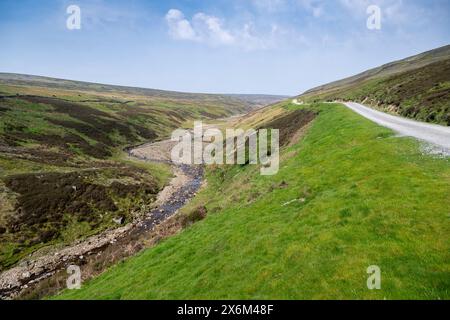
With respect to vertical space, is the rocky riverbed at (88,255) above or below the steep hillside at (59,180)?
below

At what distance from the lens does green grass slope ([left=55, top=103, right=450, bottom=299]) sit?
1285cm

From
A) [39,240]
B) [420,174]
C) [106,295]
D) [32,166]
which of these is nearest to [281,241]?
[420,174]

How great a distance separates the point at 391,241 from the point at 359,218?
2882 mm

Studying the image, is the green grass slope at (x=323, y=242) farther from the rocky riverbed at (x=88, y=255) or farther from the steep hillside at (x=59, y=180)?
the steep hillside at (x=59, y=180)

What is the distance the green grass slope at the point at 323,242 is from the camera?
12.9 meters

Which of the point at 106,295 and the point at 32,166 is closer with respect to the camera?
the point at 106,295

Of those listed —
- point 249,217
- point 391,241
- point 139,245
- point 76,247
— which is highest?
point 391,241

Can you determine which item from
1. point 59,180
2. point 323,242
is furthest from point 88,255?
point 323,242

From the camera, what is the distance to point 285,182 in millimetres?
30641

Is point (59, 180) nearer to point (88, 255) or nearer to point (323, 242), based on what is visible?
point (88, 255)

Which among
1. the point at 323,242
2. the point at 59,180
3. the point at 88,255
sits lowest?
the point at 88,255

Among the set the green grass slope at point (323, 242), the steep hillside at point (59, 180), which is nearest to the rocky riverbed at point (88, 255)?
Answer: the steep hillside at point (59, 180)

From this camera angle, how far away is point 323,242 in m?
16.0

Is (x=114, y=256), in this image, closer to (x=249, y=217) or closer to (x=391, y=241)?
(x=249, y=217)
